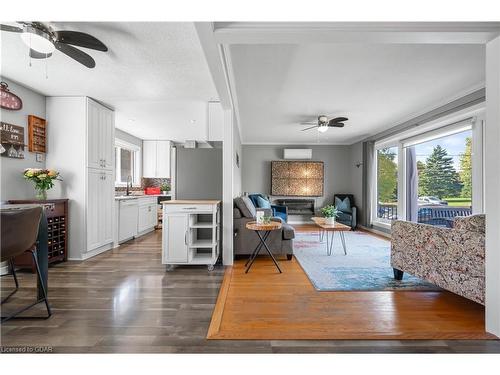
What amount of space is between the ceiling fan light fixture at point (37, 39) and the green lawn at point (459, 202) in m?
5.35

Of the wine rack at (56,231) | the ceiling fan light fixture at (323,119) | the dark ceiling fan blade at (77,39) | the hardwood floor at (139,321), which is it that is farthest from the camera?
the ceiling fan light fixture at (323,119)

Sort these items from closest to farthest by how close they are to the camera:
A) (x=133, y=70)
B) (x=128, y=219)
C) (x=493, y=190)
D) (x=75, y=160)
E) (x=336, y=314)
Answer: (x=493, y=190) → (x=336, y=314) → (x=133, y=70) → (x=75, y=160) → (x=128, y=219)

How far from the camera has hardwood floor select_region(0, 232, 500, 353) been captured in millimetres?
1691

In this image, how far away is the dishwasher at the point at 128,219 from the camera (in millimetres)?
4703

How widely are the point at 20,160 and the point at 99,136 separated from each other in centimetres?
101

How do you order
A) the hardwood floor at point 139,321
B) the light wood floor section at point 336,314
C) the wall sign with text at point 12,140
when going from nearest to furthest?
1. the hardwood floor at point 139,321
2. the light wood floor section at point 336,314
3. the wall sign with text at point 12,140

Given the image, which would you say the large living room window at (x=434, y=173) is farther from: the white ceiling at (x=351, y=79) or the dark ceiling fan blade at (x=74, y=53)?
the dark ceiling fan blade at (x=74, y=53)

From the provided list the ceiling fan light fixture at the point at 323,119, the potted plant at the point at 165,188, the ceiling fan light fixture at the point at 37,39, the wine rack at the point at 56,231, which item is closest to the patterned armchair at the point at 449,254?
the ceiling fan light fixture at the point at 323,119

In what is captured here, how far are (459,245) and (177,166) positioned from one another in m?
3.33

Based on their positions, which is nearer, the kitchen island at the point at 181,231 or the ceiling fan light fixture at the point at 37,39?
the ceiling fan light fixture at the point at 37,39

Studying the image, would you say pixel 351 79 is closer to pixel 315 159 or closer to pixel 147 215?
pixel 315 159

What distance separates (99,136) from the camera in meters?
3.99

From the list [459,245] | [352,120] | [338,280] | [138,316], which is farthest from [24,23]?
[352,120]

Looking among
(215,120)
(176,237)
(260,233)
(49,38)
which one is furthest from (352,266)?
(49,38)
